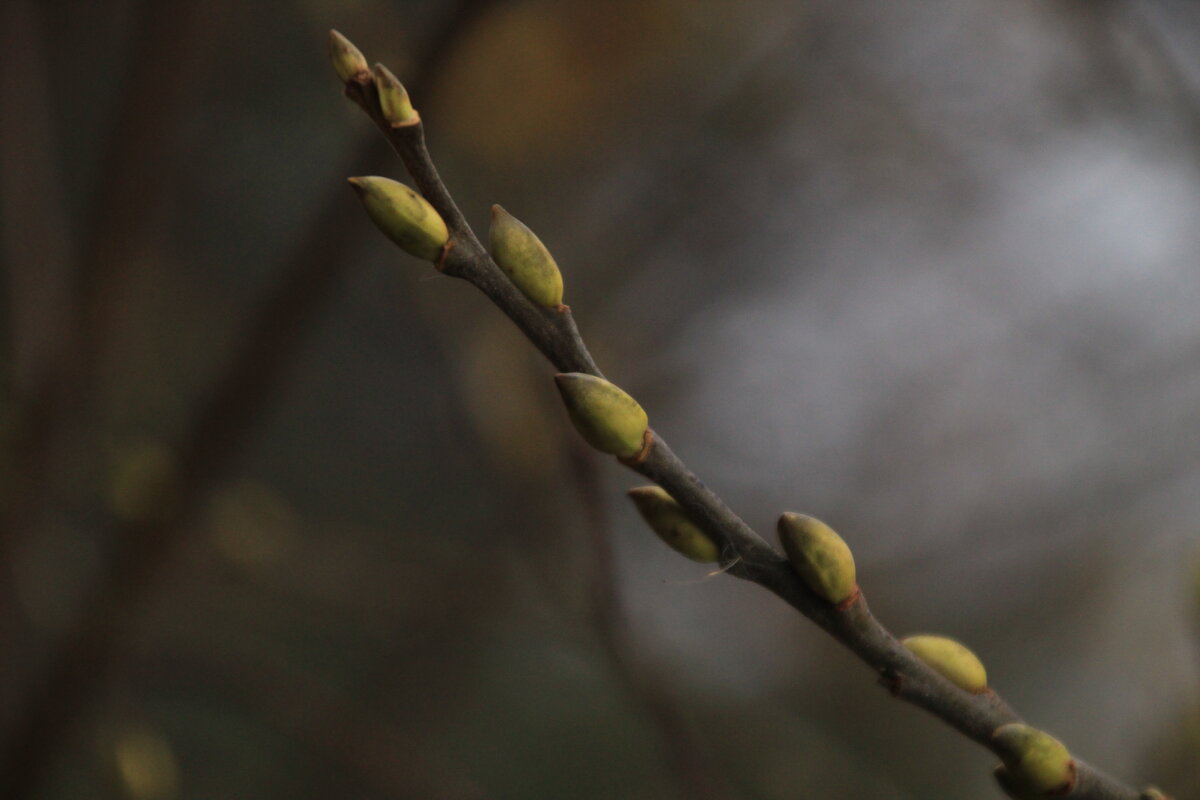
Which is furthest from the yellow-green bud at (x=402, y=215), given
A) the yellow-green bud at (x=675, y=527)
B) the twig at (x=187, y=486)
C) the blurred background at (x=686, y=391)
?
the blurred background at (x=686, y=391)

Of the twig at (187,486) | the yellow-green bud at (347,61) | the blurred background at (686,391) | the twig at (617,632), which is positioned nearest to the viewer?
the yellow-green bud at (347,61)

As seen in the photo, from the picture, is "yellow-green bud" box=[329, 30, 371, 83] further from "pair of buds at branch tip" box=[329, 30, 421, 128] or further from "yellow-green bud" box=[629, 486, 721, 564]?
"yellow-green bud" box=[629, 486, 721, 564]

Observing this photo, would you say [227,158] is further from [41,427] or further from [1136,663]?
[1136,663]

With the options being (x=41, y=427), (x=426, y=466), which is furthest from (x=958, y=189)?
(x=41, y=427)

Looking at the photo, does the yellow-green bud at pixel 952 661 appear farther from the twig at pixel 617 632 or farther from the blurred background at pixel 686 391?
the blurred background at pixel 686 391

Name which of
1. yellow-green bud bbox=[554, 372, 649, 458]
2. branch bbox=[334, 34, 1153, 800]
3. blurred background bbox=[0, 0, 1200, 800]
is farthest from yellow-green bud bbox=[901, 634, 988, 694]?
blurred background bbox=[0, 0, 1200, 800]

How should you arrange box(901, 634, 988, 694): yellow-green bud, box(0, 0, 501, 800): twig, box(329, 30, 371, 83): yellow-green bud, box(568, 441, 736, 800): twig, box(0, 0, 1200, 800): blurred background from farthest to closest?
box(0, 0, 1200, 800): blurred background → box(0, 0, 501, 800): twig → box(568, 441, 736, 800): twig → box(901, 634, 988, 694): yellow-green bud → box(329, 30, 371, 83): yellow-green bud
